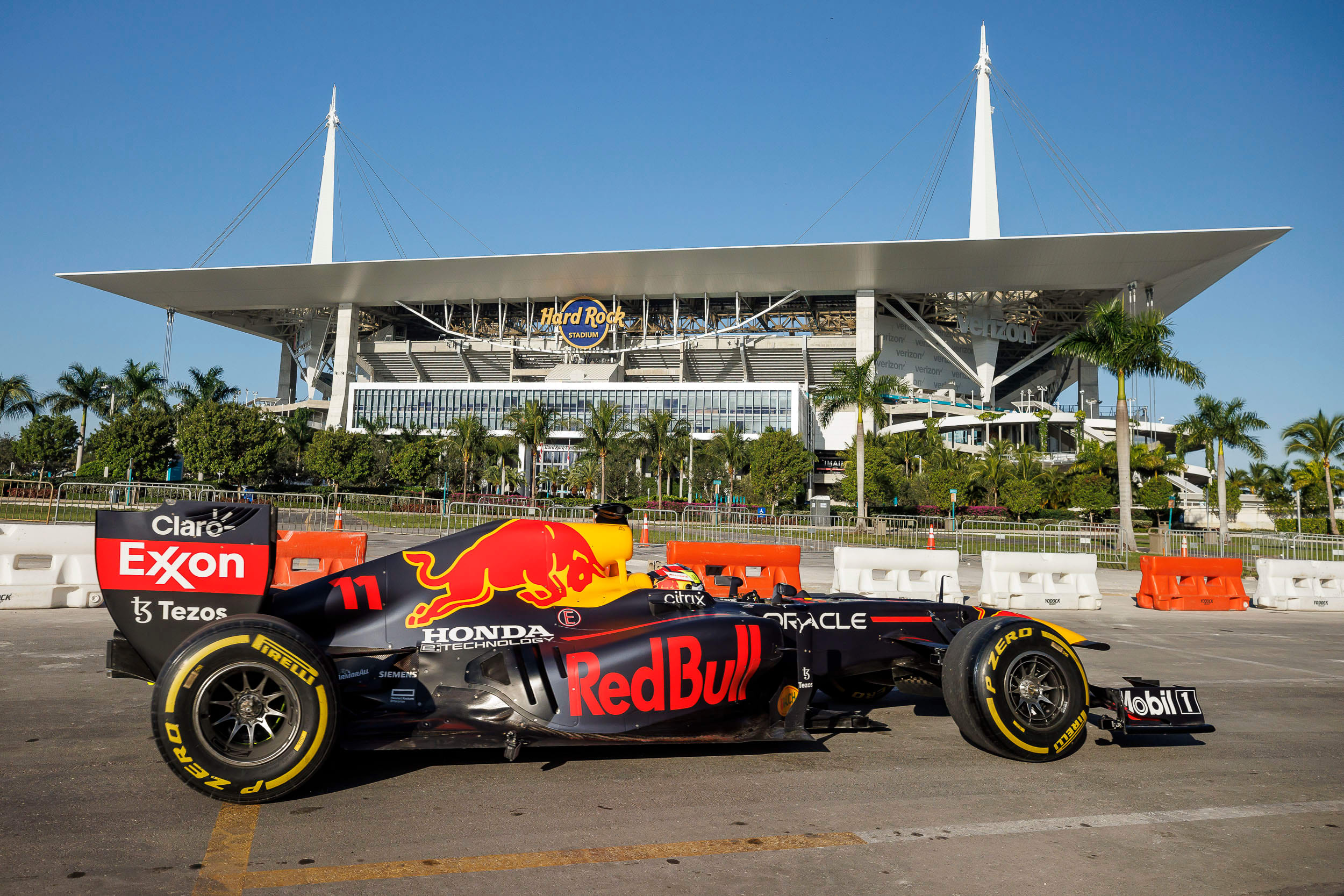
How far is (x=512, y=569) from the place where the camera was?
5879 mm

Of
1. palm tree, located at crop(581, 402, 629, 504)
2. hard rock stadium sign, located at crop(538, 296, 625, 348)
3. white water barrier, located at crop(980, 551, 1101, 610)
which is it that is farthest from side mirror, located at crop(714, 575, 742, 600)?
hard rock stadium sign, located at crop(538, 296, 625, 348)

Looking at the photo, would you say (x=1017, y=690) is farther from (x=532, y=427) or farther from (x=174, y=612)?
(x=532, y=427)

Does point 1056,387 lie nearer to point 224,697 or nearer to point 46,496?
point 46,496

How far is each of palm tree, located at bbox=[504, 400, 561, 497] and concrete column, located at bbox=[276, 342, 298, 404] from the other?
52179 millimetres

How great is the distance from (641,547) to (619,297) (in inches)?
2887

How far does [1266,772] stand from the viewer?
5590 mm

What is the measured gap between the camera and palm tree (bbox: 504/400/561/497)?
238 feet

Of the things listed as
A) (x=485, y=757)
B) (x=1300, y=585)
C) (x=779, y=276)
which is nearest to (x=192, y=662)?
(x=485, y=757)

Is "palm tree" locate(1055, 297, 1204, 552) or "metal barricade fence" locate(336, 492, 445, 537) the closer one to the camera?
"metal barricade fence" locate(336, 492, 445, 537)

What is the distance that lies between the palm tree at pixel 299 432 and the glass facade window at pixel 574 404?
1132cm

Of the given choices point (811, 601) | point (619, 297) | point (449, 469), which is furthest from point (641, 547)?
point (619, 297)

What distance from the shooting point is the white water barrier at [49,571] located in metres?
11.5

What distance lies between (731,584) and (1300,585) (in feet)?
53.9

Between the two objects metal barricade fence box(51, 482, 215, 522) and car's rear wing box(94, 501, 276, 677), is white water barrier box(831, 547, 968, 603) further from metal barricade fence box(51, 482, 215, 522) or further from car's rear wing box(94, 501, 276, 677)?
metal barricade fence box(51, 482, 215, 522)
